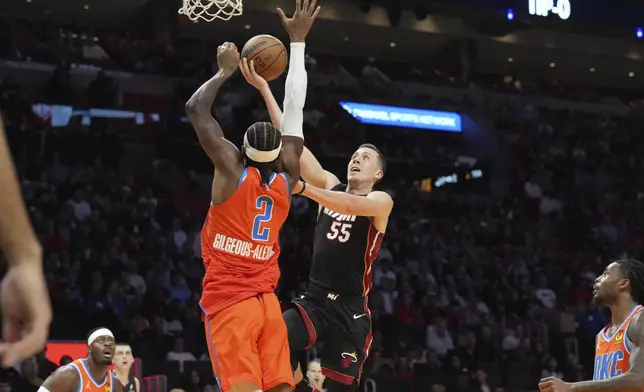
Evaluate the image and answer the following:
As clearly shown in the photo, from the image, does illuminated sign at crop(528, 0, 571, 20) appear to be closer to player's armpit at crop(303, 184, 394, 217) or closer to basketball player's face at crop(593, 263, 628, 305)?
player's armpit at crop(303, 184, 394, 217)

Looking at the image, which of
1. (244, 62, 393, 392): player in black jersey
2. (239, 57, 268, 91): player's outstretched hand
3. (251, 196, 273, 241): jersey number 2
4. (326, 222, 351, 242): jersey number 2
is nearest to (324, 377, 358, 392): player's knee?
(244, 62, 393, 392): player in black jersey

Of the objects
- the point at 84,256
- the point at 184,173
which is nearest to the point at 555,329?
the point at 184,173

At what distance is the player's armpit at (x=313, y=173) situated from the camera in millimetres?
6867

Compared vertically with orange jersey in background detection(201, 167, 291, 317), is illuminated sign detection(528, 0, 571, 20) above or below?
above

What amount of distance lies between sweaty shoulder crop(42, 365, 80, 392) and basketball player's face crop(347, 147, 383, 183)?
332 cm

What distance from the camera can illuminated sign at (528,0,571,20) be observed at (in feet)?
50.9

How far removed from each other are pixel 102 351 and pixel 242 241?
12.1ft

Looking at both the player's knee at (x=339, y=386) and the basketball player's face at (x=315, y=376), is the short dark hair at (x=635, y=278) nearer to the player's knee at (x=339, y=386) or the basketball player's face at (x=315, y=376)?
the player's knee at (x=339, y=386)

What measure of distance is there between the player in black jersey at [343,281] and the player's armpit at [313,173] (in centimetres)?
21

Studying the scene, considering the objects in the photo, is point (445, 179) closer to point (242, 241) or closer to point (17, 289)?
point (242, 241)

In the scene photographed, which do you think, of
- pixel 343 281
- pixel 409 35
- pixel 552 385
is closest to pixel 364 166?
pixel 343 281

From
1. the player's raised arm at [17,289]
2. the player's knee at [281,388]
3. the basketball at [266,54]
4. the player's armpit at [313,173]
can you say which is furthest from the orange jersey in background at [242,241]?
the player's raised arm at [17,289]

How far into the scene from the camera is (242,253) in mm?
5254

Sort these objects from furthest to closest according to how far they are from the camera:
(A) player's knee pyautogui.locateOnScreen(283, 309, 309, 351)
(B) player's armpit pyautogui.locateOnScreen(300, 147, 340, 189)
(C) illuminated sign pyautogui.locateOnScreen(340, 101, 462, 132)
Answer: (C) illuminated sign pyautogui.locateOnScreen(340, 101, 462, 132) → (B) player's armpit pyautogui.locateOnScreen(300, 147, 340, 189) → (A) player's knee pyautogui.locateOnScreen(283, 309, 309, 351)
